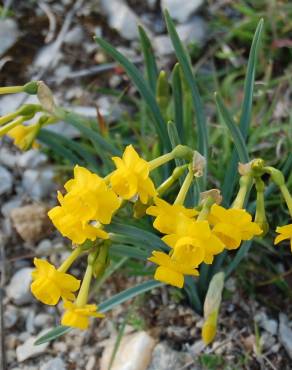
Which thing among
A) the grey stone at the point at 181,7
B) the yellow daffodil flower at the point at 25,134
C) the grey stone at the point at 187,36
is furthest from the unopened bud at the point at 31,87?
the grey stone at the point at 181,7

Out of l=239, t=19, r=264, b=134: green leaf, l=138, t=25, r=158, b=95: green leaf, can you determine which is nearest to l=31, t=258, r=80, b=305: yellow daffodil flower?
l=239, t=19, r=264, b=134: green leaf

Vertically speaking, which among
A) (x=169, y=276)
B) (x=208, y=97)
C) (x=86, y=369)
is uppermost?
(x=169, y=276)

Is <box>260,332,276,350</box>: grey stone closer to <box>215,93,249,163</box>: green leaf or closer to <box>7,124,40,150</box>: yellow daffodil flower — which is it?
<box>215,93,249,163</box>: green leaf

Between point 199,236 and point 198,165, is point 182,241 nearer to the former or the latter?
point 199,236

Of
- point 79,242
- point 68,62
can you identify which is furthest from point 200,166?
point 68,62

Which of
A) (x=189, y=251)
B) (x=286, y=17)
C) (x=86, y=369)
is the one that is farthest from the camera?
(x=286, y=17)

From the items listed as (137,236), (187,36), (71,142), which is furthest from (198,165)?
(187,36)

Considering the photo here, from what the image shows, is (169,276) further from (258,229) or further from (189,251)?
(258,229)
